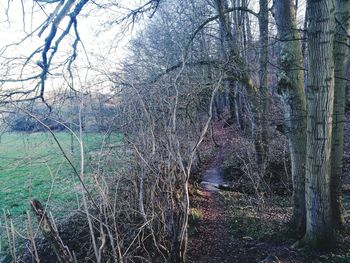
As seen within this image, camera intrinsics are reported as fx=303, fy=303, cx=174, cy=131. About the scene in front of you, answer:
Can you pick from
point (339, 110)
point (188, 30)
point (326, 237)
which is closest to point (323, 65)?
point (339, 110)

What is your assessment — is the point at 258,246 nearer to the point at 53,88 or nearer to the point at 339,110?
the point at 339,110

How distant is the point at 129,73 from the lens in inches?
239

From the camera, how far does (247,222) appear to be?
607 centimetres

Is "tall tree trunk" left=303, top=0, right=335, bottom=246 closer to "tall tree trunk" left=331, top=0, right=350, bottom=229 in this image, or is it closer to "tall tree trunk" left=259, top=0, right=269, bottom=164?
"tall tree trunk" left=331, top=0, right=350, bottom=229

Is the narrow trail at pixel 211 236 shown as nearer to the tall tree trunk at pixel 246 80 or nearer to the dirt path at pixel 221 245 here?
the dirt path at pixel 221 245

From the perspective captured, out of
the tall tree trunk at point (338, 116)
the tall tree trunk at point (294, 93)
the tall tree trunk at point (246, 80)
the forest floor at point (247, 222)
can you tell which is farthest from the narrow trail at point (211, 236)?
the tall tree trunk at point (246, 80)

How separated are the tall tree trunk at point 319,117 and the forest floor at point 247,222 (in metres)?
0.38

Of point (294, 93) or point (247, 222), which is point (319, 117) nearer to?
point (294, 93)

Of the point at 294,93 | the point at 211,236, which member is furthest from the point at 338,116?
the point at 211,236

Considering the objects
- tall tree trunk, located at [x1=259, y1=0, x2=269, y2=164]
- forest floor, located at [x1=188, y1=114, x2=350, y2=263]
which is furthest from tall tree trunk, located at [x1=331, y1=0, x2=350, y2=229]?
tall tree trunk, located at [x1=259, y1=0, x2=269, y2=164]

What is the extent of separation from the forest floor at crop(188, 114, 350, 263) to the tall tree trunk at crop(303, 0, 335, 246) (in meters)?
0.38

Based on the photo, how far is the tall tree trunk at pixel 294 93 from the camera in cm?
455

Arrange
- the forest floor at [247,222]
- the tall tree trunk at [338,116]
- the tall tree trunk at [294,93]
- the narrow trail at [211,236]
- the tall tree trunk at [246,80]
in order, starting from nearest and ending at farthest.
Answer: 1. the forest floor at [247,222]
2. the tall tree trunk at [338,116]
3. the tall tree trunk at [294,93]
4. the narrow trail at [211,236]
5. the tall tree trunk at [246,80]

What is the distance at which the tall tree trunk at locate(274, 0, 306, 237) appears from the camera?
14.9 ft
